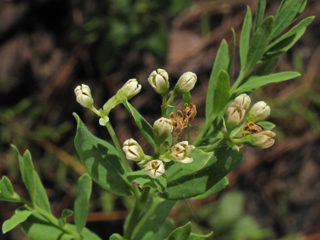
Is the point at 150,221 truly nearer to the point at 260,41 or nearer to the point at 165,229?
the point at 165,229

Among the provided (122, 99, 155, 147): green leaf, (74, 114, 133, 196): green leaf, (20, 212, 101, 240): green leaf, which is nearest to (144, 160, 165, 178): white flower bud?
(122, 99, 155, 147): green leaf

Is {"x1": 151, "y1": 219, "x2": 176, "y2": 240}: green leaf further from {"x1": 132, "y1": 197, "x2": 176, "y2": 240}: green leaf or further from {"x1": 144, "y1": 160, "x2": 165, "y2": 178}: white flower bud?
{"x1": 144, "y1": 160, "x2": 165, "y2": 178}: white flower bud

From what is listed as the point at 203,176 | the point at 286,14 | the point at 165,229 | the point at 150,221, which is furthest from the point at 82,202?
the point at 286,14

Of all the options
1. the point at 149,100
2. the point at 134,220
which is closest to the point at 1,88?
the point at 149,100

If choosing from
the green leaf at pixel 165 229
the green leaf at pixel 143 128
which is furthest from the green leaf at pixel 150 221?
the green leaf at pixel 143 128

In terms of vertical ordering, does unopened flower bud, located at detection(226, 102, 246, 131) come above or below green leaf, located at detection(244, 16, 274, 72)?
below

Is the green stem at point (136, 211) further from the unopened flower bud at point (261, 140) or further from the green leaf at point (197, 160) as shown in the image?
the unopened flower bud at point (261, 140)
